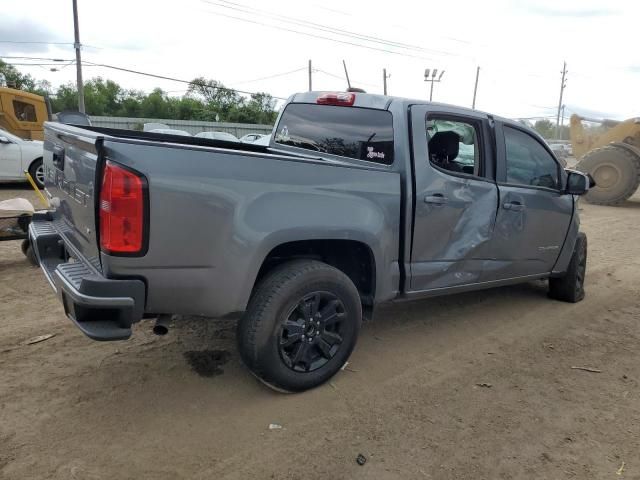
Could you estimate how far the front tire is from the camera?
2.90 m

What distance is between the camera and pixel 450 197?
371 centimetres

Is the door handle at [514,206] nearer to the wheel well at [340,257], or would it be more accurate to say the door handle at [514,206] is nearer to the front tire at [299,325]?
the wheel well at [340,257]

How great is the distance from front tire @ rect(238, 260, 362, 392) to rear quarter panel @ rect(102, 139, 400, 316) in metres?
0.17

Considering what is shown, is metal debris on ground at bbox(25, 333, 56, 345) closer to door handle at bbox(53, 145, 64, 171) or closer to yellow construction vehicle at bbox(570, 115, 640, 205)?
door handle at bbox(53, 145, 64, 171)

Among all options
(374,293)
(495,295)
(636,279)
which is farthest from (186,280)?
(636,279)

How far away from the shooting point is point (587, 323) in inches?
185

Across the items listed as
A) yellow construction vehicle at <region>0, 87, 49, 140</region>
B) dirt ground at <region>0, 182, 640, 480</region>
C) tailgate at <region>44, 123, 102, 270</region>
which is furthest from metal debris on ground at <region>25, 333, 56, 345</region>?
yellow construction vehicle at <region>0, 87, 49, 140</region>

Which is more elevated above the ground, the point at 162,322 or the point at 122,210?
the point at 122,210

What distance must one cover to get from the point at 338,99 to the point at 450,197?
118 cm

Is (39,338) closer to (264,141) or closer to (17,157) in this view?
(264,141)

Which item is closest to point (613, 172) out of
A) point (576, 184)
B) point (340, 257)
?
point (576, 184)

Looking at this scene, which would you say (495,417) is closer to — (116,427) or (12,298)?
(116,427)

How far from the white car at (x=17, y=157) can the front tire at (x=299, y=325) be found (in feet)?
32.9

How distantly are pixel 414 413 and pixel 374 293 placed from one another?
83 centimetres
